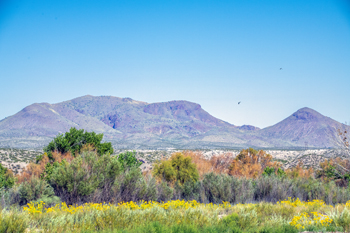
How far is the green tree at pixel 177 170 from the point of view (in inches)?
1005

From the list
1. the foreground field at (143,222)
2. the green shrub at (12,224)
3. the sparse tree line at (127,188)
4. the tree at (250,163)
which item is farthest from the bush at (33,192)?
the tree at (250,163)

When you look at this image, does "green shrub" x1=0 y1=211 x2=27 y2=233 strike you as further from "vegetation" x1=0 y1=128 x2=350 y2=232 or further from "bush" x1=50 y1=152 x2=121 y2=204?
"bush" x1=50 y1=152 x2=121 y2=204

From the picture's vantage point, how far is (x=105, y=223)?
22.7 ft

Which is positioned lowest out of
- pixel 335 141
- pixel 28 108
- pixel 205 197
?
pixel 205 197

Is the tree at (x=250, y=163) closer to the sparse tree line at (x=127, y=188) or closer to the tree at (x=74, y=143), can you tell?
the sparse tree line at (x=127, y=188)

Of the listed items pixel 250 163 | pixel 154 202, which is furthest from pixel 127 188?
pixel 250 163

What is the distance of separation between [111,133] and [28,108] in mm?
59434

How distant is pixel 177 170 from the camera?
26453 mm

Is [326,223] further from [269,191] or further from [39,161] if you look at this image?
[39,161]

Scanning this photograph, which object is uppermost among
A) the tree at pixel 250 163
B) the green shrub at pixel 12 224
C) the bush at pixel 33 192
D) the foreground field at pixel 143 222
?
the green shrub at pixel 12 224

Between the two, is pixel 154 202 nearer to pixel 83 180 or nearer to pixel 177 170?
pixel 83 180

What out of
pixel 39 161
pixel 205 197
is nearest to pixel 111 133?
pixel 39 161

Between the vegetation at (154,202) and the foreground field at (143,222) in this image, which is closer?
the foreground field at (143,222)

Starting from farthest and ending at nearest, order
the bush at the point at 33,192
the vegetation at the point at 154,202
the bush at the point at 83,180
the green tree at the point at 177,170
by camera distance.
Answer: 1. the green tree at the point at 177,170
2. the bush at the point at 33,192
3. the bush at the point at 83,180
4. the vegetation at the point at 154,202
